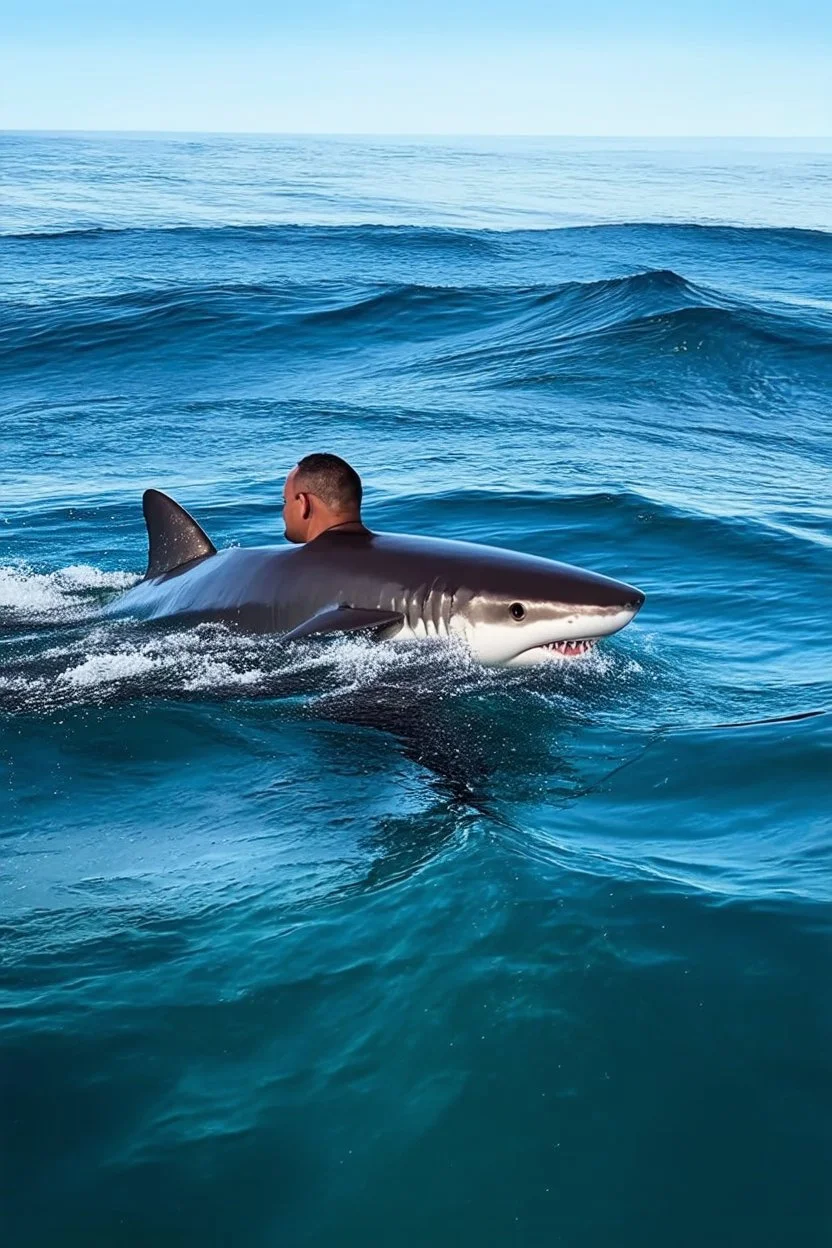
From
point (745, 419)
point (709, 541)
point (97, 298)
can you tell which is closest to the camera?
point (709, 541)

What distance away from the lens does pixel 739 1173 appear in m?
4.04

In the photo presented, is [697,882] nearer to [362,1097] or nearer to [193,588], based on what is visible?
[362,1097]

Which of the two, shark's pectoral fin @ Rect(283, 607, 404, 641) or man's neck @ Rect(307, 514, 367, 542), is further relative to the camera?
man's neck @ Rect(307, 514, 367, 542)

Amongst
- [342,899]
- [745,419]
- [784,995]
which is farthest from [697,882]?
[745,419]

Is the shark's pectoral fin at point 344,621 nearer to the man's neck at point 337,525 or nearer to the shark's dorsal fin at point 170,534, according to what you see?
the man's neck at point 337,525

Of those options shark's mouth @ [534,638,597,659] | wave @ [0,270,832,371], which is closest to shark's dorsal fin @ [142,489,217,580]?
shark's mouth @ [534,638,597,659]

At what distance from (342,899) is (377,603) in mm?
3443

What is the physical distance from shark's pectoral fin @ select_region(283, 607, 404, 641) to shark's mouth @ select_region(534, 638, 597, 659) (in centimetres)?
93

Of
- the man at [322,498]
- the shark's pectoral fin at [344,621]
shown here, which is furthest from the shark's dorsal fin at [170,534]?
the shark's pectoral fin at [344,621]

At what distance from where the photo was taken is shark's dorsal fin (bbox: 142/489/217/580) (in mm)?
10414

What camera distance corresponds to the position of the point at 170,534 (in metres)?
10.6

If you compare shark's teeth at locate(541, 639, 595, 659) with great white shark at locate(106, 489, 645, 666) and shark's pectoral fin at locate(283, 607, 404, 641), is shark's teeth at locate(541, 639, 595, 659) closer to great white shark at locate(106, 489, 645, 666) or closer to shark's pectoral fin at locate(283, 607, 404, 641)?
great white shark at locate(106, 489, 645, 666)

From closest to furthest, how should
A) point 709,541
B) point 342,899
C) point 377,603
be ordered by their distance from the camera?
point 342,899 < point 377,603 < point 709,541

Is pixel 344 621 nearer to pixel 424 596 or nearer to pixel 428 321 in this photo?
pixel 424 596
